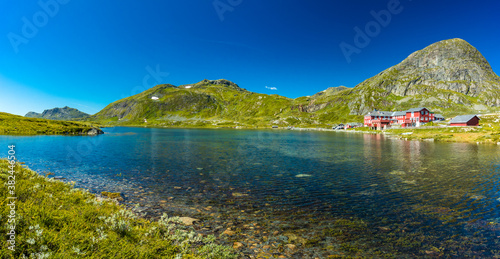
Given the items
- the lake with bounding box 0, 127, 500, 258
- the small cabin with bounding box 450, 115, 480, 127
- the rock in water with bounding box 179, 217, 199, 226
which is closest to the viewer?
the lake with bounding box 0, 127, 500, 258

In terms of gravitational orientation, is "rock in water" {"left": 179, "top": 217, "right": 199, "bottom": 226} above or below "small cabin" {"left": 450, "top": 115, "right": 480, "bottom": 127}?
below

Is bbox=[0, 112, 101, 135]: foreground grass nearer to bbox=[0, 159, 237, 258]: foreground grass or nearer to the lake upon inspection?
the lake

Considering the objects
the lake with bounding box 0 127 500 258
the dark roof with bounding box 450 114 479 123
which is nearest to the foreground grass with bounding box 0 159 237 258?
the lake with bounding box 0 127 500 258

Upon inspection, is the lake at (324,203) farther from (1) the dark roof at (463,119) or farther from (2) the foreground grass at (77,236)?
Answer: (1) the dark roof at (463,119)

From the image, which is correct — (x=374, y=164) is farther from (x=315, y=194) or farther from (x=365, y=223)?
(x=365, y=223)

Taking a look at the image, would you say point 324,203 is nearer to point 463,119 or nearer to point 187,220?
point 187,220

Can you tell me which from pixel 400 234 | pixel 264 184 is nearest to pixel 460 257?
pixel 400 234

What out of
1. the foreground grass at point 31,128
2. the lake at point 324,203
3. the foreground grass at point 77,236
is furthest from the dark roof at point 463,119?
the foreground grass at point 31,128

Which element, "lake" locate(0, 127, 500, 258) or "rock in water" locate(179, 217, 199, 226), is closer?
"lake" locate(0, 127, 500, 258)

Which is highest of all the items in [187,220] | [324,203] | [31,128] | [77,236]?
[31,128]

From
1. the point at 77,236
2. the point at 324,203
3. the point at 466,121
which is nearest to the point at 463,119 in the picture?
the point at 466,121

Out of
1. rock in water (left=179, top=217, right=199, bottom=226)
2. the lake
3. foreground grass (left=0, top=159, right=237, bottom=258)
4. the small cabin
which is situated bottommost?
the lake

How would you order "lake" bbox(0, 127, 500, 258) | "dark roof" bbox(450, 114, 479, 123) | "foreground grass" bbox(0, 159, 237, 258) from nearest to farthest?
"foreground grass" bbox(0, 159, 237, 258)
"lake" bbox(0, 127, 500, 258)
"dark roof" bbox(450, 114, 479, 123)

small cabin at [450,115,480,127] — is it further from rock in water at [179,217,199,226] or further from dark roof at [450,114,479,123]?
rock in water at [179,217,199,226]
